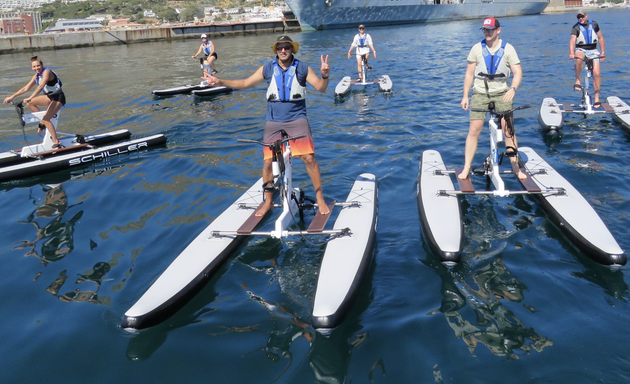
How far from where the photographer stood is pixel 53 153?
1177cm

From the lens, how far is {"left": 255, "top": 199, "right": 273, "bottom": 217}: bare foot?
7254 mm

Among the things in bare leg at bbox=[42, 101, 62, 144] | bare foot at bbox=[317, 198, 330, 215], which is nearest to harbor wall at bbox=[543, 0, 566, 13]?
bare leg at bbox=[42, 101, 62, 144]

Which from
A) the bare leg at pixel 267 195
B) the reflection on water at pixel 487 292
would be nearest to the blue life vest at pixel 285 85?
the bare leg at pixel 267 195

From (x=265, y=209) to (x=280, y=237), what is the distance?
1025 mm

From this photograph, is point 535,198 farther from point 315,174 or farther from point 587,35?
point 587,35

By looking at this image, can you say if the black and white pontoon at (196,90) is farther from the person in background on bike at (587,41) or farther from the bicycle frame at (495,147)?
the bicycle frame at (495,147)

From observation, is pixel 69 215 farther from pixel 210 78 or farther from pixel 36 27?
pixel 36 27

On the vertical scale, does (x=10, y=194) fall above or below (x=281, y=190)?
below

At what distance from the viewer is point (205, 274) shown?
235 inches

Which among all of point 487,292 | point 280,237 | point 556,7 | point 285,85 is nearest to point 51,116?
point 285,85

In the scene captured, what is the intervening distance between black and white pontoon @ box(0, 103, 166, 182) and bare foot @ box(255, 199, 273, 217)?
6.35 meters

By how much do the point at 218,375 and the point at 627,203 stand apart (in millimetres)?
6725

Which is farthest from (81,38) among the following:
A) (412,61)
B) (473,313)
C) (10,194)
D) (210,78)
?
(473,313)

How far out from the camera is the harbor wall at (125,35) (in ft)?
162
